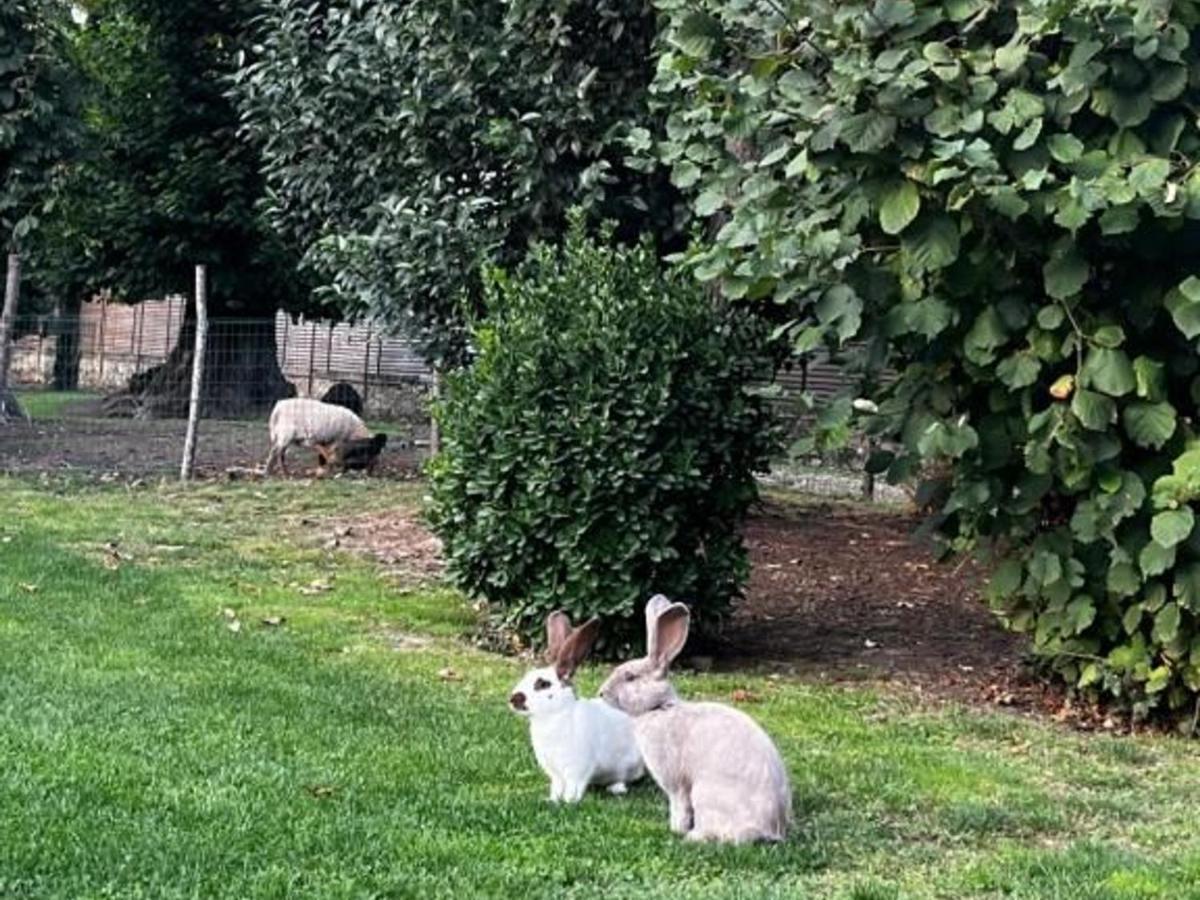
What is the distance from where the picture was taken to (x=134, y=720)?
6.25 metres

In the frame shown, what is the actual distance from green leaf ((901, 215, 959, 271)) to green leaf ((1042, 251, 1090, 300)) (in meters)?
0.38

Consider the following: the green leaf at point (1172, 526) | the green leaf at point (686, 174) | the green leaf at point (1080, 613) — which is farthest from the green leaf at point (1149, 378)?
the green leaf at point (686, 174)

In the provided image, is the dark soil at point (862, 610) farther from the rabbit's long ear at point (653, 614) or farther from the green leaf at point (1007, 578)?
the rabbit's long ear at point (653, 614)

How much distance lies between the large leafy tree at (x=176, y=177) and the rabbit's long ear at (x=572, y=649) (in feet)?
56.6

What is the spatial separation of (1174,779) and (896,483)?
1679 mm

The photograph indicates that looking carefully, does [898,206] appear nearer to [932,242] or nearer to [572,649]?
[932,242]

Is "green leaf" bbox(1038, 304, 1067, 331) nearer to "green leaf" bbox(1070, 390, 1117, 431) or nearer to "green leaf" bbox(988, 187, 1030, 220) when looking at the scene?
"green leaf" bbox(1070, 390, 1117, 431)

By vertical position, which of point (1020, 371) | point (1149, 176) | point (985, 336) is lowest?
point (1020, 371)

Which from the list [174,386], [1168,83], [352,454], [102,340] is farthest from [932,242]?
[102,340]

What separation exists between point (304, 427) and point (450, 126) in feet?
21.4

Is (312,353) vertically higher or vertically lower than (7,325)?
lower

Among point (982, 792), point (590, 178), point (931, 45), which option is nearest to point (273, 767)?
point (982, 792)

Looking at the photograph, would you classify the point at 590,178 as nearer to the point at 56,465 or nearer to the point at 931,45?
the point at 931,45

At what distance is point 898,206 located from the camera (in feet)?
21.5
